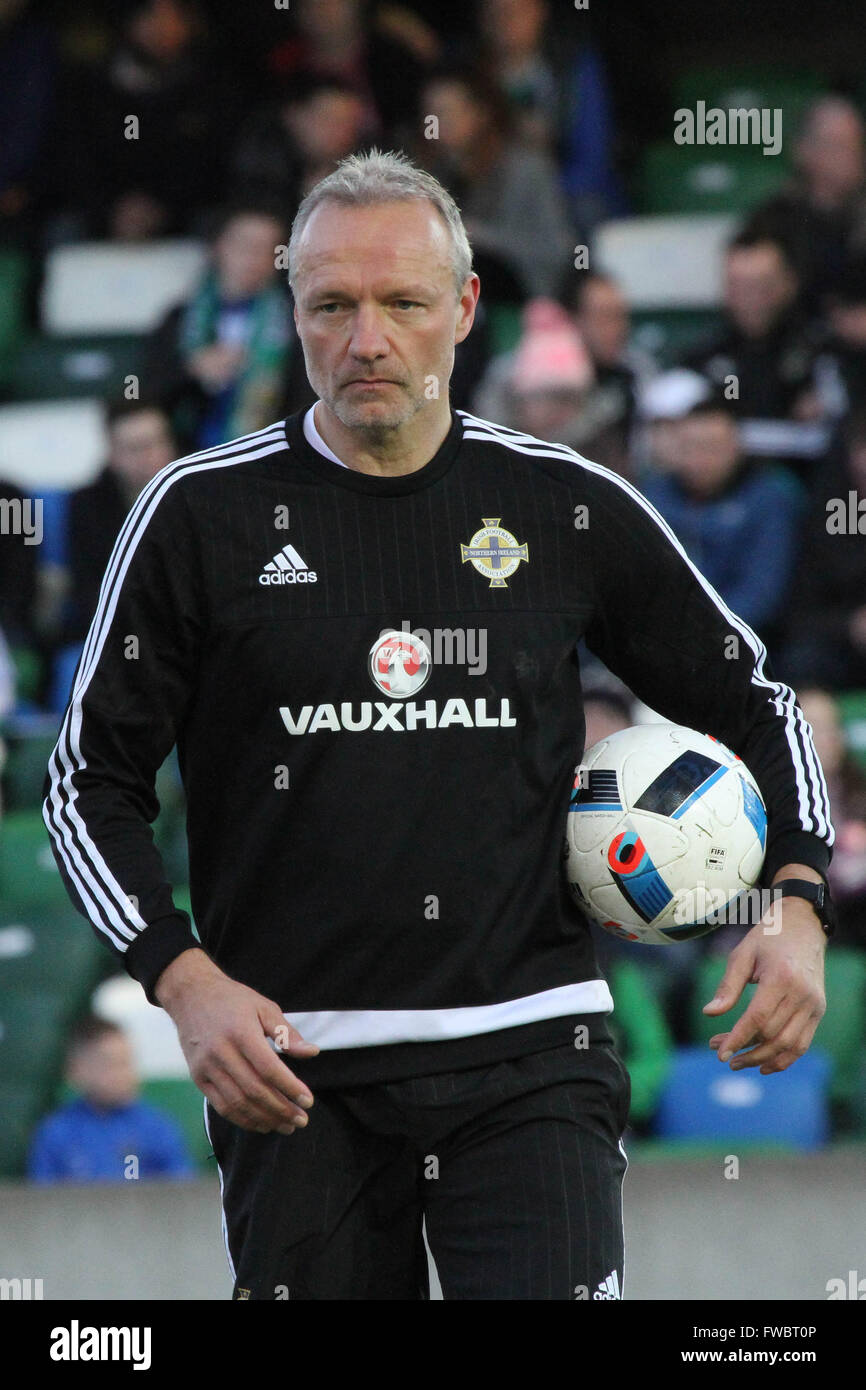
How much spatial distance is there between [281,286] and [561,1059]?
564 cm

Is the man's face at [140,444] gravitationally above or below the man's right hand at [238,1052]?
above

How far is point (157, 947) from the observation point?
2811 mm

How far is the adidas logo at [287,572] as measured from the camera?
3035 millimetres

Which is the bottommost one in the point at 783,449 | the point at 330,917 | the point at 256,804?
the point at 330,917

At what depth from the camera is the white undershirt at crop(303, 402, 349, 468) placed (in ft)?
10.3

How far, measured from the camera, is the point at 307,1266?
2.90 meters

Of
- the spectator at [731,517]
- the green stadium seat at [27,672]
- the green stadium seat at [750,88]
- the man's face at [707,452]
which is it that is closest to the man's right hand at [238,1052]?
the spectator at [731,517]

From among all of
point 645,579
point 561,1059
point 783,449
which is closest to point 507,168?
point 783,449

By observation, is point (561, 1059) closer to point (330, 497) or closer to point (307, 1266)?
point (307, 1266)

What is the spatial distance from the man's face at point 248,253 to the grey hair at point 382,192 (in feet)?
15.8

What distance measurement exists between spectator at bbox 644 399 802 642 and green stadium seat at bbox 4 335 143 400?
3.25 m

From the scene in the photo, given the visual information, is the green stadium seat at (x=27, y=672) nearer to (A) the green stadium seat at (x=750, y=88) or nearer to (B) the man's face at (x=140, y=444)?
(B) the man's face at (x=140, y=444)

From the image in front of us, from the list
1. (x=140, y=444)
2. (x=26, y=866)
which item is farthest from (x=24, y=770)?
(x=140, y=444)

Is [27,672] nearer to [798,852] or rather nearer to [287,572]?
[287,572]
